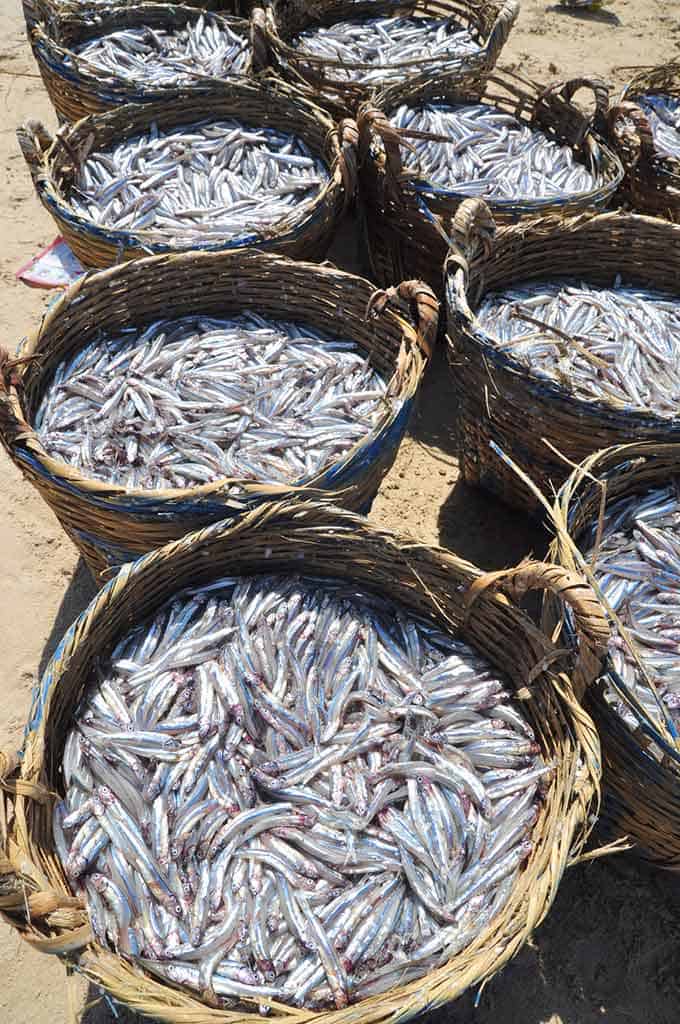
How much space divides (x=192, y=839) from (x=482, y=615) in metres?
1.47

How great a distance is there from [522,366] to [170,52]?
5661 mm

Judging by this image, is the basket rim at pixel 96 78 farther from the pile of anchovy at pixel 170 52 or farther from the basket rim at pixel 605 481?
the basket rim at pixel 605 481

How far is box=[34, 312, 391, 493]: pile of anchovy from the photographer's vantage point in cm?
389

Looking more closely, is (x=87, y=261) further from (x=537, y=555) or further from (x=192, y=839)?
(x=192, y=839)

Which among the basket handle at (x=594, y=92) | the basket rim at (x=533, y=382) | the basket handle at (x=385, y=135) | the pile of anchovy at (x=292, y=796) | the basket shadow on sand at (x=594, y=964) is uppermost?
the basket handle at (x=594, y=92)

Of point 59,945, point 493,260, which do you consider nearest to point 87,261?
point 493,260

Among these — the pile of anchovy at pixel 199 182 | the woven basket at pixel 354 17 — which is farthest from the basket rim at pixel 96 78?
the woven basket at pixel 354 17

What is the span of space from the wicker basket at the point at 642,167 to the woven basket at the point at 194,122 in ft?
7.62

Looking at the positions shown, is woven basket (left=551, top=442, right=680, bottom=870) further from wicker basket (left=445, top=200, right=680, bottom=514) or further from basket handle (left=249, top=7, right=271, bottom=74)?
basket handle (left=249, top=7, right=271, bottom=74)

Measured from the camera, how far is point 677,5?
12.3 m

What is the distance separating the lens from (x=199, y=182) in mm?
5656

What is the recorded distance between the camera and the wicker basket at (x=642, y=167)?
Result: 5902 mm

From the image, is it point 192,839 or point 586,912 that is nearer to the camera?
point 192,839

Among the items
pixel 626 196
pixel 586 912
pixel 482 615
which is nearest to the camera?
pixel 482 615
